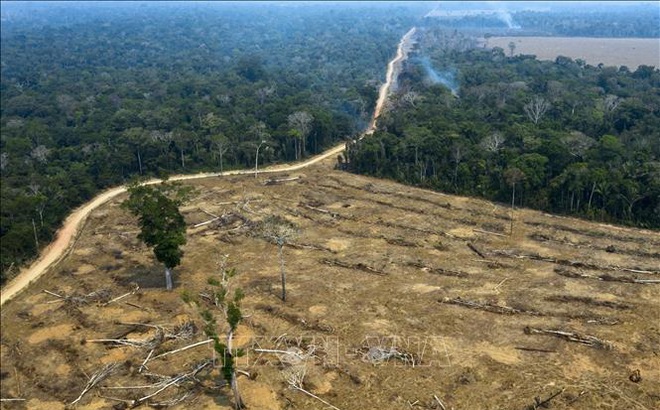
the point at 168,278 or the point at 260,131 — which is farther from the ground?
the point at 260,131

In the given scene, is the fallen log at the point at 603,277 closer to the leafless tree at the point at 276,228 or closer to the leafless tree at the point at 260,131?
the leafless tree at the point at 276,228

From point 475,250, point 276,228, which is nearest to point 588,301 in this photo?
point 475,250

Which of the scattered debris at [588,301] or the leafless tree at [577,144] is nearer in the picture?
the scattered debris at [588,301]

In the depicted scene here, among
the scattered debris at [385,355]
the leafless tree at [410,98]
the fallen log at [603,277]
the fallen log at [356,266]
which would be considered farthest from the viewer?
the leafless tree at [410,98]

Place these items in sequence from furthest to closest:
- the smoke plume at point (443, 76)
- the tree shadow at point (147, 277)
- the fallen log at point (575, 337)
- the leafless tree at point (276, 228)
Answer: the smoke plume at point (443, 76) → the leafless tree at point (276, 228) → the tree shadow at point (147, 277) → the fallen log at point (575, 337)

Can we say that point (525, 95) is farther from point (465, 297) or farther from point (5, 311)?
point (5, 311)

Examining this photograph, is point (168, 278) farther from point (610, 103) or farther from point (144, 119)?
point (610, 103)

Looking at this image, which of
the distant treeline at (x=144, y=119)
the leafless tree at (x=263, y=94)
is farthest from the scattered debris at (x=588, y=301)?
the leafless tree at (x=263, y=94)
